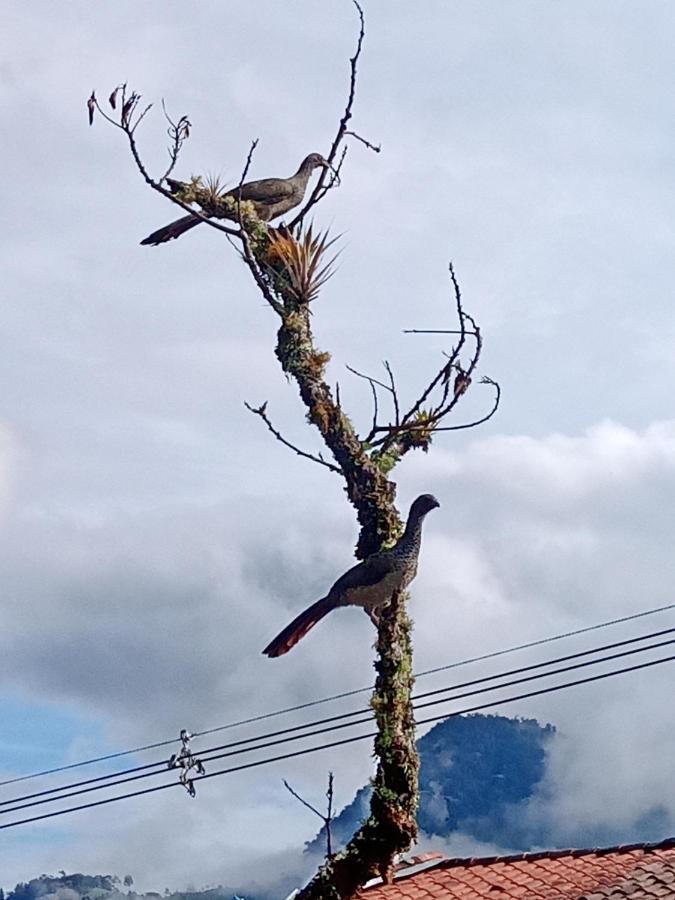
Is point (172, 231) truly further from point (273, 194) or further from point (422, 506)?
point (422, 506)

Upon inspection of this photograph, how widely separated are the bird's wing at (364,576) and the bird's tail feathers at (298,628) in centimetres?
10

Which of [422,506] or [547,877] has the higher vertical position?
[422,506]

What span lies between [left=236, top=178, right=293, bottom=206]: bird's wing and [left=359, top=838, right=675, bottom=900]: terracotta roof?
219 inches

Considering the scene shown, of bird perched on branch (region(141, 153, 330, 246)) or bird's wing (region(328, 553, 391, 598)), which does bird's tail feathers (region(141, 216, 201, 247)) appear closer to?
bird perched on branch (region(141, 153, 330, 246))

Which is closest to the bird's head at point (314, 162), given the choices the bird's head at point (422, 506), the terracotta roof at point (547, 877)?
the bird's head at point (422, 506)

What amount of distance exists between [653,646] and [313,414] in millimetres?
2999

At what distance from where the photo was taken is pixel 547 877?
13.1 m

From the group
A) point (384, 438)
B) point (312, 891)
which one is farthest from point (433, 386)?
point (312, 891)

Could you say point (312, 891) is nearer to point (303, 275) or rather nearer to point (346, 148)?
point (303, 275)

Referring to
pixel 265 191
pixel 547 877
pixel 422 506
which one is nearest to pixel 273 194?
pixel 265 191

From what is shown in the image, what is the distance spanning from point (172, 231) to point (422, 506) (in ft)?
9.41

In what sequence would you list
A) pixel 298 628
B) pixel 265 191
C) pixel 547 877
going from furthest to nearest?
pixel 547 877 → pixel 265 191 → pixel 298 628

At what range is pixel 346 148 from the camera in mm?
12789

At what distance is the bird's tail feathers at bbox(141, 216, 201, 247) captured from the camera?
39.9 feet
